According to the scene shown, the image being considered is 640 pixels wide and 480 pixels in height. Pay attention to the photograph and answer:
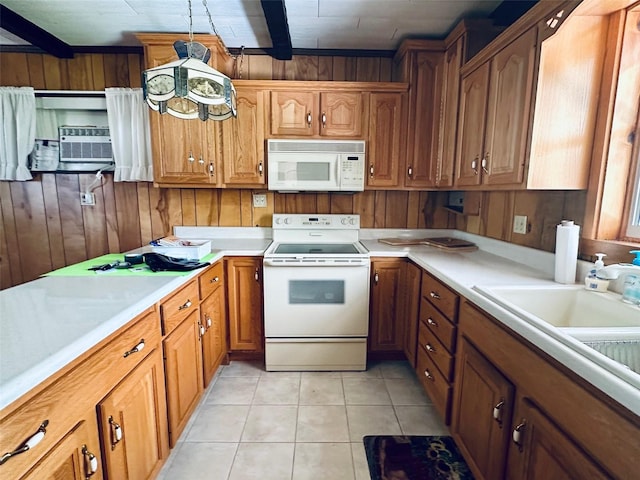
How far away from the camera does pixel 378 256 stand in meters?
2.26

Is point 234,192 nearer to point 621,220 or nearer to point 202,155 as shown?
point 202,155

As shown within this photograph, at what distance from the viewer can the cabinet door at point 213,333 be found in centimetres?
191

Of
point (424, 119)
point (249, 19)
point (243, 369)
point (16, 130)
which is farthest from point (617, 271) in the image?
point (16, 130)

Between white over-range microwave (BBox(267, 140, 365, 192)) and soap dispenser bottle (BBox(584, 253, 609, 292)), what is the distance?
1.49m

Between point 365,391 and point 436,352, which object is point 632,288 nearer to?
point 436,352

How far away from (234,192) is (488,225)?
6.64ft

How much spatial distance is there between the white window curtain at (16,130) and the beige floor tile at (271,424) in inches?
102

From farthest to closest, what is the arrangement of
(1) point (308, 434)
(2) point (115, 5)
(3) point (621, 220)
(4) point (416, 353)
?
(4) point (416, 353), (2) point (115, 5), (1) point (308, 434), (3) point (621, 220)

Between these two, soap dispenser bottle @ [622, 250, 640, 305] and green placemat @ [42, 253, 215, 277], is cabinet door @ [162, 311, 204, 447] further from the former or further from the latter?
soap dispenser bottle @ [622, 250, 640, 305]

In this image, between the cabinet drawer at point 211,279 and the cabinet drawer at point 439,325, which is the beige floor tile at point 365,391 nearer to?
the cabinet drawer at point 439,325

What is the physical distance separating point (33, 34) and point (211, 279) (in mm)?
2152

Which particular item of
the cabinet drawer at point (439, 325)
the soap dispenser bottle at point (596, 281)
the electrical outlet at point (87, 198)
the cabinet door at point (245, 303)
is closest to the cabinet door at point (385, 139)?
the cabinet drawer at point (439, 325)

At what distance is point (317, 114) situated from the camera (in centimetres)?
237

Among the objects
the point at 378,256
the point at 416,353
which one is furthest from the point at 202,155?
the point at 416,353
